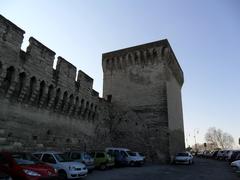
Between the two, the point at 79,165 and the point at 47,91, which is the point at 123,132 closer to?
the point at 47,91

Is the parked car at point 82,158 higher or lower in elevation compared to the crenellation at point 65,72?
lower

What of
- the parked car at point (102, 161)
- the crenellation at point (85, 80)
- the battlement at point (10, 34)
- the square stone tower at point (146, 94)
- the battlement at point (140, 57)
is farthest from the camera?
the battlement at point (140, 57)

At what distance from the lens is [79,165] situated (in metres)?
10.9

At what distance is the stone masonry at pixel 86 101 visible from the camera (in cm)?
1272

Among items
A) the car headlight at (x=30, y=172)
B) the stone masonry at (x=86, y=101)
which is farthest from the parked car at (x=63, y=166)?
the stone masonry at (x=86, y=101)

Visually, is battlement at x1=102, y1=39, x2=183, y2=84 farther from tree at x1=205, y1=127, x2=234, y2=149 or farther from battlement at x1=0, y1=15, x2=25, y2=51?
tree at x1=205, y1=127, x2=234, y2=149

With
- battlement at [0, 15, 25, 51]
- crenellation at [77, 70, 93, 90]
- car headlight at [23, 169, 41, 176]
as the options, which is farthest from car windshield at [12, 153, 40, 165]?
crenellation at [77, 70, 93, 90]

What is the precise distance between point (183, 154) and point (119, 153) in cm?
804

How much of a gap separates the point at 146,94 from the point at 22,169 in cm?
1832

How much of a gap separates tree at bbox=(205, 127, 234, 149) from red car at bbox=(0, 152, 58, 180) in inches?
3178

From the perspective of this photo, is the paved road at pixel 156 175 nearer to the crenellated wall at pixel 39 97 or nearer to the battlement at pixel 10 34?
the crenellated wall at pixel 39 97

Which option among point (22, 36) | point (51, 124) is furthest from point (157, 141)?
point (22, 36)

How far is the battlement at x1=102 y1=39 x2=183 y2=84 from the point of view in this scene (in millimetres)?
25609

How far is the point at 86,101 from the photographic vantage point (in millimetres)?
19359
